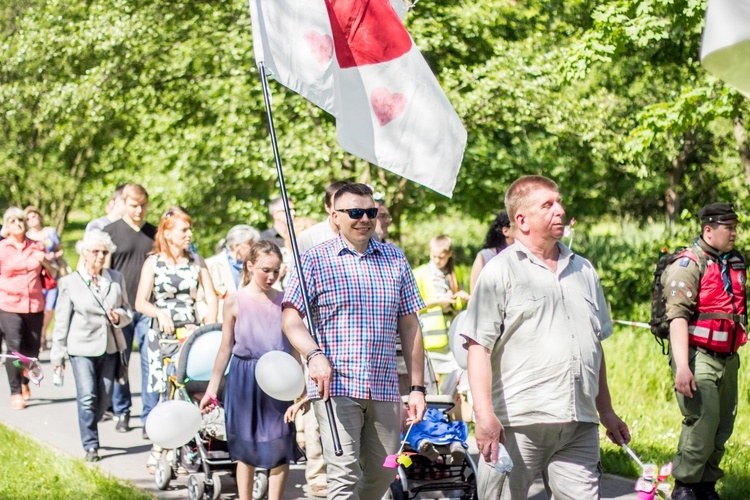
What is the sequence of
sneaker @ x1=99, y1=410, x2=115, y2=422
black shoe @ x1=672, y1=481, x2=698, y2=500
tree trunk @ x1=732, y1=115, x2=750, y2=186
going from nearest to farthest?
black shoe @ x1=672, y1=481, x2=698, y2=500 < sneaker @ x1=99, y1=410, x2=115, y2=422 < tree trunk @ x1=732, y1=115, x2=750, y2=186

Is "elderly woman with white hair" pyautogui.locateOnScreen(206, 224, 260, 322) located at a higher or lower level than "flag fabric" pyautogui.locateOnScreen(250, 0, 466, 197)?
lower

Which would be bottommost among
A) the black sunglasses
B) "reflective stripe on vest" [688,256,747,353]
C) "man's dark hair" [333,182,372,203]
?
"reflective stripe on vest" [688,256,747,353]

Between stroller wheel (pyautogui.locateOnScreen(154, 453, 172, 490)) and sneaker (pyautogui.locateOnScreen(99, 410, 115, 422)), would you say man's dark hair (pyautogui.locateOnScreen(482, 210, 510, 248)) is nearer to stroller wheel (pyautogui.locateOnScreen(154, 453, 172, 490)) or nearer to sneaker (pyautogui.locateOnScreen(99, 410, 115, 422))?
stroller wheel (pyautogui.locateOnScreen(154, 453, 172, 490))

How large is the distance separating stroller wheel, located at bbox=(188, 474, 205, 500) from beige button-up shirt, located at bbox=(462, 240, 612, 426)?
300 cm

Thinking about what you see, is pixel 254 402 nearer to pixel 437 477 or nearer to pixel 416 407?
pixel 437 477

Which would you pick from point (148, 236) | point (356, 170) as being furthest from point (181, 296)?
point (356, 170)

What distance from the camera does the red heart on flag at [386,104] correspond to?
6133 mm

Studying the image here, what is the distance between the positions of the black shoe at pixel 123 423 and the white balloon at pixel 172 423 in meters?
3.20

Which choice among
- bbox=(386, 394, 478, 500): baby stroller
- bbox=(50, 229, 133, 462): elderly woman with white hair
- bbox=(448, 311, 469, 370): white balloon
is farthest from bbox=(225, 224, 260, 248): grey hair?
bbox=(386, 394, 478, 500): baby stroller

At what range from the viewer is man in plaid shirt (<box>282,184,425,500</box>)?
5348 millimetres

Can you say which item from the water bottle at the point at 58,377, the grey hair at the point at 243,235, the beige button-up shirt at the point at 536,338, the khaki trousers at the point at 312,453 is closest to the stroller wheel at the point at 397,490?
the khaki trousers at the point at 312,453

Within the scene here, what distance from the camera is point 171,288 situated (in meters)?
8.44

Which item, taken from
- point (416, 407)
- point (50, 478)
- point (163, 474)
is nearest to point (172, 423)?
point (163, 474)

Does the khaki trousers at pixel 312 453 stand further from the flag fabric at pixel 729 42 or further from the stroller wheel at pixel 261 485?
the flag fabric at pixel 729 42
